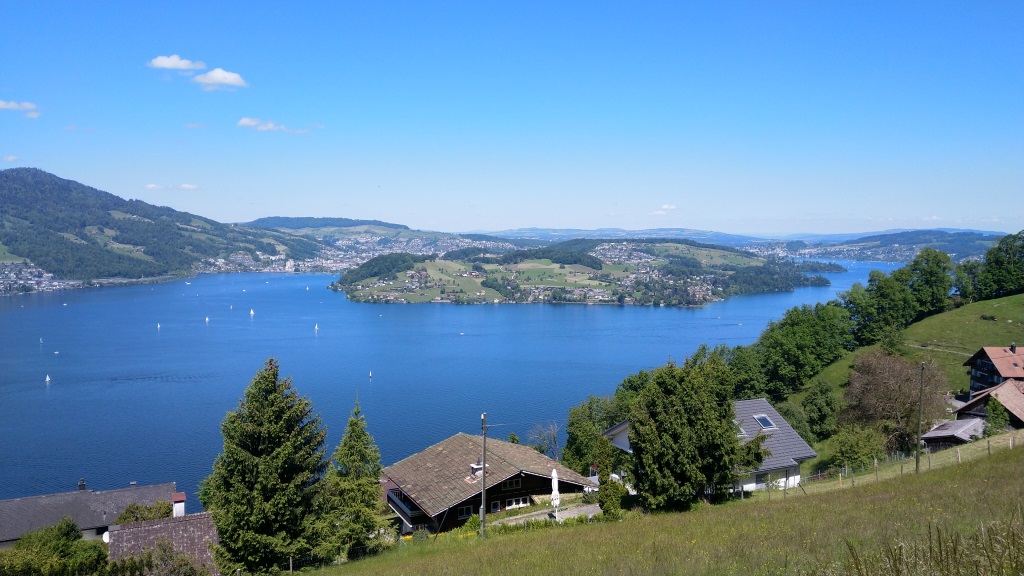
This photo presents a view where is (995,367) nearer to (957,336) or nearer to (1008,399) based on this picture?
(1008,399)

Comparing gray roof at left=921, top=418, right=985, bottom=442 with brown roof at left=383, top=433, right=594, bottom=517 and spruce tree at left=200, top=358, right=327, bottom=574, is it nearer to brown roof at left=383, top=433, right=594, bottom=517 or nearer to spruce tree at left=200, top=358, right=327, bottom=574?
brown roof at left=383, top=433, right=594, bottom=517

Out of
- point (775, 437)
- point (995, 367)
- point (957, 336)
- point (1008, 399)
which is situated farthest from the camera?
point (957, 336)

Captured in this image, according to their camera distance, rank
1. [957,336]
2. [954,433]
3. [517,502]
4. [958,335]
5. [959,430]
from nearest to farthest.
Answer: [517,502]
[954,433]
[959,430]
[957,336]
[958,335]

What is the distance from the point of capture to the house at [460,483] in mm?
16516

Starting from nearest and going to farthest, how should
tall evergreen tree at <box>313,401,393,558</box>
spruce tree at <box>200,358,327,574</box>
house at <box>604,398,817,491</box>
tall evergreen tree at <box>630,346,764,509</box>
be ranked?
spruce tree at <box>200,358,327,574</box>
tall evergreen tree at <box>313,401,393,558</box>
tall evergreen tree at <box>630,346,764,509</box>
house at <box>604,398,817,491</box>

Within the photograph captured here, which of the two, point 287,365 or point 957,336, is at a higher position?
point 957,336

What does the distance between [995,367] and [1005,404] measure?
29.5 feet

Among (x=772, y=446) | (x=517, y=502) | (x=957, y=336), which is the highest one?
(x=957, y=336)

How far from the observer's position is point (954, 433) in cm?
2011

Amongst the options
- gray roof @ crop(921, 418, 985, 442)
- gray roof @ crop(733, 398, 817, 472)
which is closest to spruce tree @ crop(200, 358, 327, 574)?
gray roof @ crop(733, 398, 817, 472)

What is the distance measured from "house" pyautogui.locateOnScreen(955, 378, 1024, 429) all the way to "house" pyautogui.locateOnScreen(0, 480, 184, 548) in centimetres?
2962

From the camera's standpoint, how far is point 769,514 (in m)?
9.88

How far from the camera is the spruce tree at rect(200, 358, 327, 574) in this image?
11.8 m

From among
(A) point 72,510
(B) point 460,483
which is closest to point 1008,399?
(B) point 460,483
